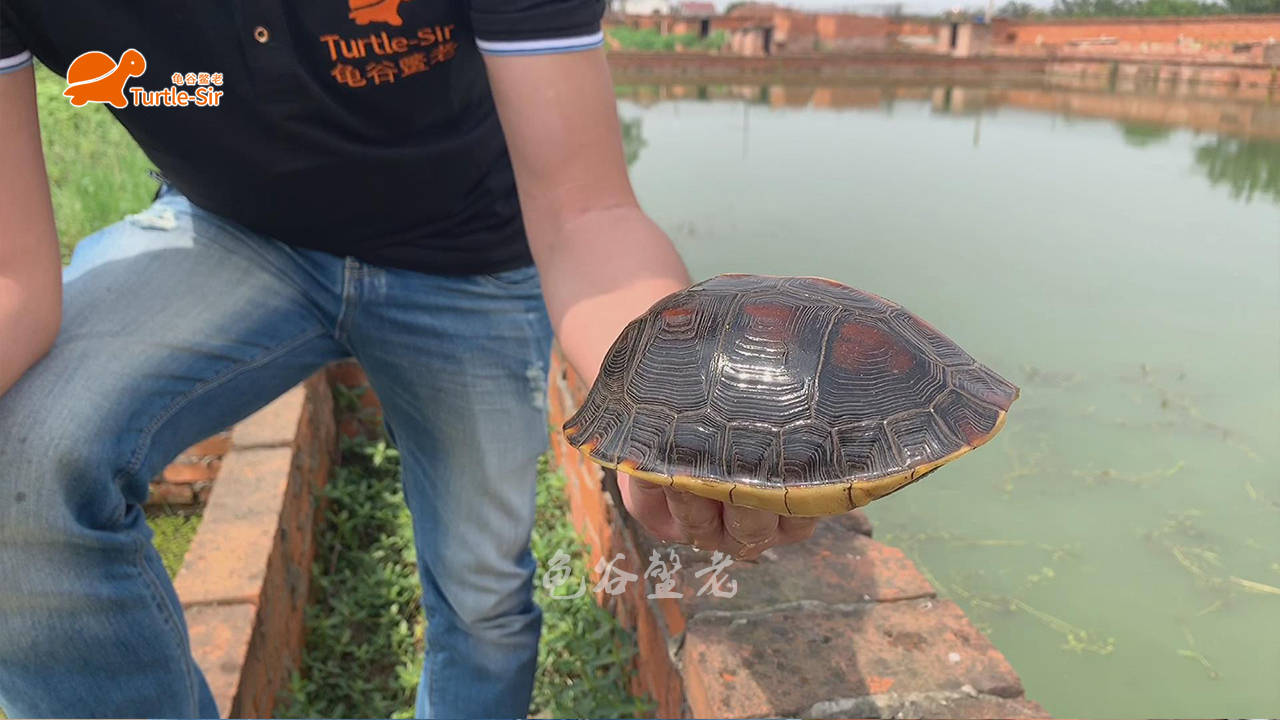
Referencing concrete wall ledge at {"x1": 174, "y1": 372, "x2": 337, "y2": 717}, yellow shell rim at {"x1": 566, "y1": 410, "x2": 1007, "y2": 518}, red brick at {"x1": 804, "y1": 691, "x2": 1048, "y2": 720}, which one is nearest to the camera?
yellow shell rim at {"x1": 566, "y1": 410, "x2": 1007, "y2": 518}

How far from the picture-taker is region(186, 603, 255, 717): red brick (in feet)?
5.19

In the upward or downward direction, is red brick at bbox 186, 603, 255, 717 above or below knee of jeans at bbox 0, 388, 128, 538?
below

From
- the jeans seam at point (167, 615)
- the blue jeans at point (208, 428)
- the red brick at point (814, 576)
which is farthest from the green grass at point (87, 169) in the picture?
the red brick at point (814, 576)

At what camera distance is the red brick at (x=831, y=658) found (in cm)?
142

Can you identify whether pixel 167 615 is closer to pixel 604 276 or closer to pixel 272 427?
pixel 604 276

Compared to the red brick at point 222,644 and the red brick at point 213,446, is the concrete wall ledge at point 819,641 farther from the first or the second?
the red brick at point 213,446

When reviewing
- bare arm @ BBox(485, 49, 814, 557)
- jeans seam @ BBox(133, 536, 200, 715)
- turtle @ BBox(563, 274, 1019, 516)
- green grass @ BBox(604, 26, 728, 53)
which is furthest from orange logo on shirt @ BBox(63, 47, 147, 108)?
green grass @ BBox(604, 26, 728, 53)

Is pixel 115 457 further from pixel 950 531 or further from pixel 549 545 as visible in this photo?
pixel 950 531

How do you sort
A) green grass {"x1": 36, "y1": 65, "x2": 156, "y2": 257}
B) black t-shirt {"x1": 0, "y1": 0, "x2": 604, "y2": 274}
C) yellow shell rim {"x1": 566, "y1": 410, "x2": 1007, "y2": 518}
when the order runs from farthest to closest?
green grass {"x1": 36, "y1": 65, "x2": 156, "y2": 257}, black t-shirt {"x1": 0, "y1": 0, "x2": 604, "y2": 274}, yellow shell rim {"x1": 566, "y1": 410, "x2": 1007, "y2": 518}

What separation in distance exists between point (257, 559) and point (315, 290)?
2.50 ft

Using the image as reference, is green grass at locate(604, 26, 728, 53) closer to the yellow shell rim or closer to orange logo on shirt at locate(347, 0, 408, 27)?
orange logo on shirt at locate(347, 0, 408, 27)

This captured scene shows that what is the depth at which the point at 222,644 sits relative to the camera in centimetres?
167

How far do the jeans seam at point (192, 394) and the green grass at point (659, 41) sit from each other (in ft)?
77.3

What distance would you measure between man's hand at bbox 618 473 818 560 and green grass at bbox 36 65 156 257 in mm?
2074
